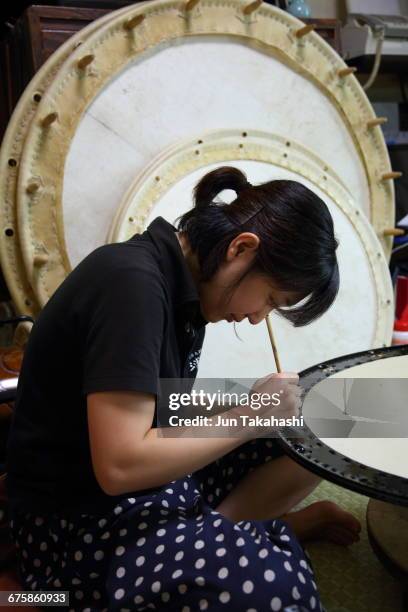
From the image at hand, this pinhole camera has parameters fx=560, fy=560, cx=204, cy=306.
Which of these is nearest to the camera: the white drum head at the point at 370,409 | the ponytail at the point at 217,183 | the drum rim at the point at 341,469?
the drum rim at the point at 341,469

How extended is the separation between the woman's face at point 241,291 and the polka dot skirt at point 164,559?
32 centimetres

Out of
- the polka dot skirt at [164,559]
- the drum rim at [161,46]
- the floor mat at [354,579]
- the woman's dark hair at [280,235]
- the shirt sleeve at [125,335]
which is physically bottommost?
the floor mat at [354,579]

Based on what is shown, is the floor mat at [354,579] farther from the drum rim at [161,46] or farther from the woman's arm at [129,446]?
the drum rim at [161,46]

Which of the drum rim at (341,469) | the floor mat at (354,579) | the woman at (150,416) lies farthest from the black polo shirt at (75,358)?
the floor mat at (354,579)

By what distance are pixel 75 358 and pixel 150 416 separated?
0.16m

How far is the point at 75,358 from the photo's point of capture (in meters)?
0.86

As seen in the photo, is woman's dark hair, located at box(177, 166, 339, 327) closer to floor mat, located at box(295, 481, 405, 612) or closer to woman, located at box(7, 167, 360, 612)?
woman, located at box(7, 167, 360, 612)

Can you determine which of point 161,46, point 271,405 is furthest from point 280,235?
point 161,46

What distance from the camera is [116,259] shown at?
0.81 metres

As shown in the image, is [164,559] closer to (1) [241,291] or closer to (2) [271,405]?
(2) [271,405]

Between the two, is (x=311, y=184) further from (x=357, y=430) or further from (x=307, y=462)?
(x=307, y=462)

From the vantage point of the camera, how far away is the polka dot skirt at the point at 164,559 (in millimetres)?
752

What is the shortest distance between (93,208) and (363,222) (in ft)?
2.88

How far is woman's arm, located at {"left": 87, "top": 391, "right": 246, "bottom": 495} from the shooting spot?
75 centimetres
